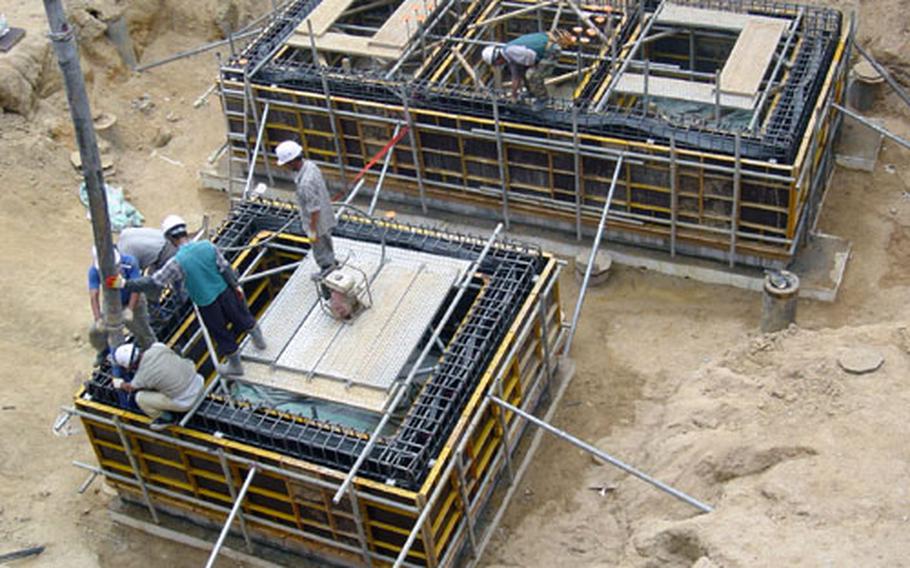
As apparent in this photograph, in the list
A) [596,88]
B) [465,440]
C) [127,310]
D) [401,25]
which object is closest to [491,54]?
[596,88]

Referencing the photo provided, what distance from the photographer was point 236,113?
63.4ft

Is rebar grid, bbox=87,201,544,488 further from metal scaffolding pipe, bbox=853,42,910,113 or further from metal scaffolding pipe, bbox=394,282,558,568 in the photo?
metal scaffolding pipe, bbox=853,42,910,113

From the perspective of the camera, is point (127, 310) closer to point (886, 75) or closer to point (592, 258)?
point (592, 258)

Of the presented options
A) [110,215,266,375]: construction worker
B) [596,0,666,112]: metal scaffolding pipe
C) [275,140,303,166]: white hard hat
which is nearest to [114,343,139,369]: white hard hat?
[110,215,266,375]: construction worker

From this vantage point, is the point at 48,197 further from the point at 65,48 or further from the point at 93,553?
the point at 65,48

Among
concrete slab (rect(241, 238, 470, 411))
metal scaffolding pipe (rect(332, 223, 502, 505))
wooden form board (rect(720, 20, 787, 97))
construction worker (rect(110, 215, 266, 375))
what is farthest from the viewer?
wooden form board (rect(720, 20, 787, 97))

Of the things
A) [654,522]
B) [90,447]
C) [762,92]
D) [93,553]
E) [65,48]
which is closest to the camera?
[65,48]

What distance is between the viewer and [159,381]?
512 inches

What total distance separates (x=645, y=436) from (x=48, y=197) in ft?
33.9

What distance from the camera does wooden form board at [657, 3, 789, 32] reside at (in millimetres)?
18500

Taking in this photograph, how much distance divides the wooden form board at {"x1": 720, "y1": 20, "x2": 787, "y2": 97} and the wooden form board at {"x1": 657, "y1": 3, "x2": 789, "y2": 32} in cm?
18

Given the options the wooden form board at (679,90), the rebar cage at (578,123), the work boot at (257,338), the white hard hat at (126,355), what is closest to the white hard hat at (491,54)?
the rebar cage at (578,123)

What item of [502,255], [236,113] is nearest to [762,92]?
[502,255]

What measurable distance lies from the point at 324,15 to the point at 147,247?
6899mm
